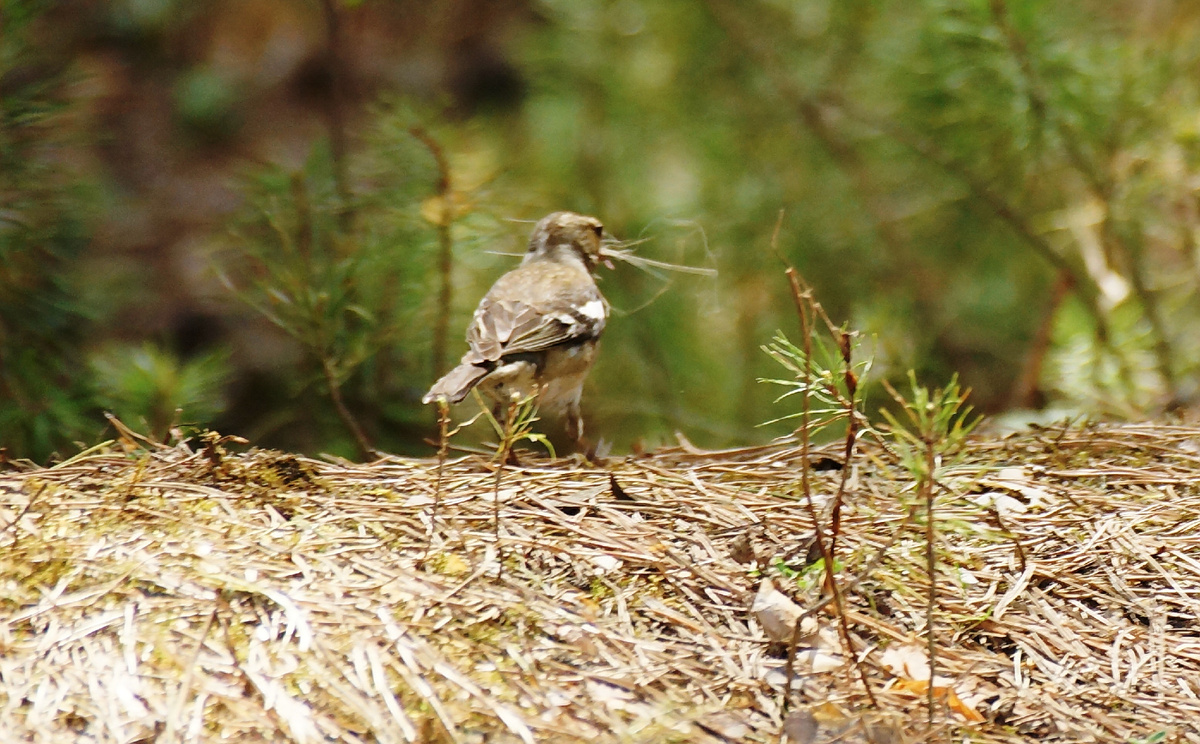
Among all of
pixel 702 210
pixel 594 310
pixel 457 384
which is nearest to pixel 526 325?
pixel 594 310

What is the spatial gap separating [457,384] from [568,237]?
1224mm

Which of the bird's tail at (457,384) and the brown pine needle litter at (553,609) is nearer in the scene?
the brown pine needle litter at (553,609)

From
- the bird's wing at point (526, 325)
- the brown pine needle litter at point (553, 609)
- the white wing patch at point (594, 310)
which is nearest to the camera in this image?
the brown pine needle litter at point (553, 609)

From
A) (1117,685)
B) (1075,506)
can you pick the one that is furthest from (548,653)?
(1075,506)

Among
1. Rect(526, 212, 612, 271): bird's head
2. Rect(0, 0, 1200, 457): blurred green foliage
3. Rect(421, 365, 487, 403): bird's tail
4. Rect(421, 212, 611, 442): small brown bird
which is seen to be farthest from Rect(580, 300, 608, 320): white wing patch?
Rect(421, 365, 487, 403): bird's tail

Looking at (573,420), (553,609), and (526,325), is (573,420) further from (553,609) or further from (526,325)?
(553,609)

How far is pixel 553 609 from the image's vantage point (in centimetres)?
204

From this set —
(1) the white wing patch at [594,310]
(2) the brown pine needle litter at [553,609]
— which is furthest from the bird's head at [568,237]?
(2) the brown pine needle litter at [553,609]

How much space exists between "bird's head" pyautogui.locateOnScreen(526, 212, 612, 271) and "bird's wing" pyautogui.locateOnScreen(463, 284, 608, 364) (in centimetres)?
43

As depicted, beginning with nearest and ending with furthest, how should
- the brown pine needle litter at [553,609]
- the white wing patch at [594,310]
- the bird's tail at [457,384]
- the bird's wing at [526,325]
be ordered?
the brown pine needle litter at [553,609] → the bird's tail at [457,384] → the bird's wing at [526,325] → the white wing patch at [594,310]

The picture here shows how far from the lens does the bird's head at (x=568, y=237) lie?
414 cm

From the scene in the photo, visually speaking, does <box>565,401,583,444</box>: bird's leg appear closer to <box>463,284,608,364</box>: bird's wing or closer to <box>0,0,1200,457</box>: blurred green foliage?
<box>463,284,608,364</box>: bird's wing

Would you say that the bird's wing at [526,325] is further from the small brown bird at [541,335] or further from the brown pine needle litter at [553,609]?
the brown pine needle litter at [553,609]

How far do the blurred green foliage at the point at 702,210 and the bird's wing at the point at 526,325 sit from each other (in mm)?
371
